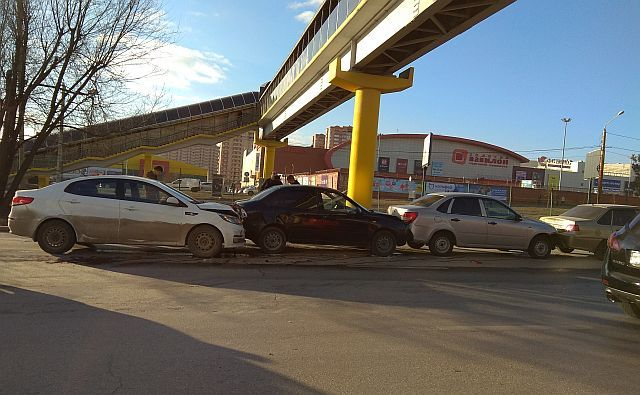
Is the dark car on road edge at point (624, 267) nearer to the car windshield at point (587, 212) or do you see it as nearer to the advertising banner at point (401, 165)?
the car windshield at point (587, 212)

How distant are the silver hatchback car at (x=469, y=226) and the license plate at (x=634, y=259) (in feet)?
21.6

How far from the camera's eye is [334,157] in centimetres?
7950

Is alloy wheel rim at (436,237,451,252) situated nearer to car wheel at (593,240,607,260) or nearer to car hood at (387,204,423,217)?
car hood at (387,204,423,217)

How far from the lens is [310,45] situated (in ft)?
84.6

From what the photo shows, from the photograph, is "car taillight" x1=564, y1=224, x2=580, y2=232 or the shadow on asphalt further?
"car taillight" x1=564, y1=224, x2=580, y2=232

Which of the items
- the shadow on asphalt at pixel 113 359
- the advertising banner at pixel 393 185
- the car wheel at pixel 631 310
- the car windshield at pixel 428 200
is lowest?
the shadow on asphalt at pixel 113 359

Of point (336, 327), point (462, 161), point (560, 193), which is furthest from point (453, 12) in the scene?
point (462, 161)

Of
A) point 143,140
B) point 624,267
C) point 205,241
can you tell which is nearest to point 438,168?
point 143,140

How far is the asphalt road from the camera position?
434 centimetres

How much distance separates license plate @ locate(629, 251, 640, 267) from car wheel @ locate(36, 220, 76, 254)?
9066 mm

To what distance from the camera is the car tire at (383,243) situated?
1184cm

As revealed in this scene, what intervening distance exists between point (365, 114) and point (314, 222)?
9978 mm

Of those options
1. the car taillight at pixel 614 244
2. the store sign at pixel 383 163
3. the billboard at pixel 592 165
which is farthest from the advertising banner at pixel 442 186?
the billboard at pixel 592 165

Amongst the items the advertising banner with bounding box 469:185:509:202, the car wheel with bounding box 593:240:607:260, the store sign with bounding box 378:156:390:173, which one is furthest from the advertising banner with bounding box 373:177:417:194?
A: the car wheel with bounding box 593:240:607:260
